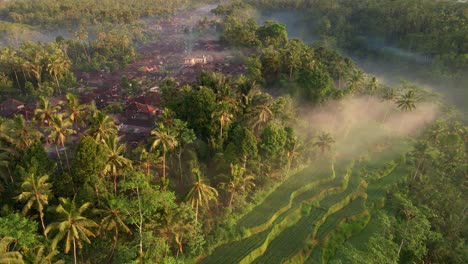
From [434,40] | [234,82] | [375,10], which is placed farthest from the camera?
[375,10]

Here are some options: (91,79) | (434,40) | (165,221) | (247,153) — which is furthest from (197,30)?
(165,221)

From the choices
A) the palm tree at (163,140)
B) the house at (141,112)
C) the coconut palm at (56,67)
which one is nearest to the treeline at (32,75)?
the coconut palm at (56,67)

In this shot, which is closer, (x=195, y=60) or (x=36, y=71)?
(x=36, y=71)

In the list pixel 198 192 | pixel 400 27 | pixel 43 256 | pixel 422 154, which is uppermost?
pixel 400 27

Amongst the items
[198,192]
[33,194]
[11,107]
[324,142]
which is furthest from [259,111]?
[11,107]

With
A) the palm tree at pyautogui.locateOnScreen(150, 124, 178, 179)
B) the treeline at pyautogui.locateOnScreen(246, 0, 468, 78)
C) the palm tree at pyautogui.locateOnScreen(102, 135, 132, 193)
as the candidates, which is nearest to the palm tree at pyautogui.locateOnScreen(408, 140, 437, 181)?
the palm tree at pyautogui.locateOnScreen(150, 124, 178, 179)

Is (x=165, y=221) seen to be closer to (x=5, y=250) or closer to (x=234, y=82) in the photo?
(x=5, y=250)

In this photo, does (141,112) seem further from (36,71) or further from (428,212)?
(428,212)

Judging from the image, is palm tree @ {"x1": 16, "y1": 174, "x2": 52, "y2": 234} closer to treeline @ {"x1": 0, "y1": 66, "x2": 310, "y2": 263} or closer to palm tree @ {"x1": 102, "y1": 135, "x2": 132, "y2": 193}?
treeline @ {"x1": 0, "y1": 66, "x2": 310, "y2": 263}
